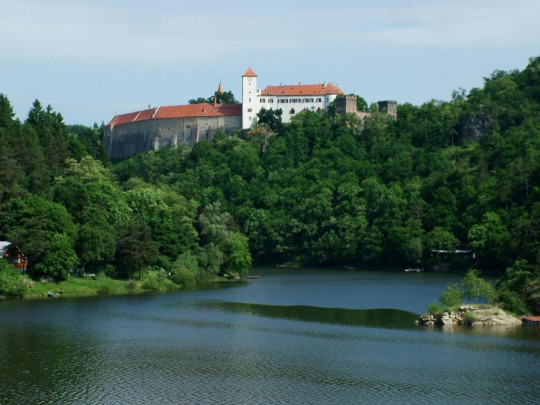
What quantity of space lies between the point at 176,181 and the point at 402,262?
32633 millimetres

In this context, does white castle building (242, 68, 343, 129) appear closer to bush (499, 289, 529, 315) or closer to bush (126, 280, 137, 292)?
bush (126, 280, 137, 292)

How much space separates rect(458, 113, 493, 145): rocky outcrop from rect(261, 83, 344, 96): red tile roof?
20.7 meters

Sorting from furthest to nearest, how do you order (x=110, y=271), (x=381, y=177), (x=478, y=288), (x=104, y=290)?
(x=381, y=177) < (x=110, y=271) < (x=104, y=290) < (x=478, y=288)

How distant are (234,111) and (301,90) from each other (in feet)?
32.7

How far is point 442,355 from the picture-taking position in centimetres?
3959

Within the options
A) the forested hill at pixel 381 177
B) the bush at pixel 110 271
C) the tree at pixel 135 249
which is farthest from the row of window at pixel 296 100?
the bush at pixel 110 271

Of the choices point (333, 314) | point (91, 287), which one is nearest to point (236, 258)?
point (91, 287)

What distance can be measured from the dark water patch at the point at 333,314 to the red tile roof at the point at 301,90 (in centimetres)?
7096

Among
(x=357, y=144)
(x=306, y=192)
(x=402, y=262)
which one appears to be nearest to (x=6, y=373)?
(x=402, y=262)

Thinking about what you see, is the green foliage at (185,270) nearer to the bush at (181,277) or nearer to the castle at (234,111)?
the bush at (181,277)

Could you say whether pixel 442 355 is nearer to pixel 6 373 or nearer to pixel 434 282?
pixel 6 373

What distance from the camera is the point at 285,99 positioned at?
127 metres

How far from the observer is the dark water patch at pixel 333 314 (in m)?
49.8

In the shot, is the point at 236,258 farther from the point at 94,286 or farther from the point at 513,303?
the point at 513,303
